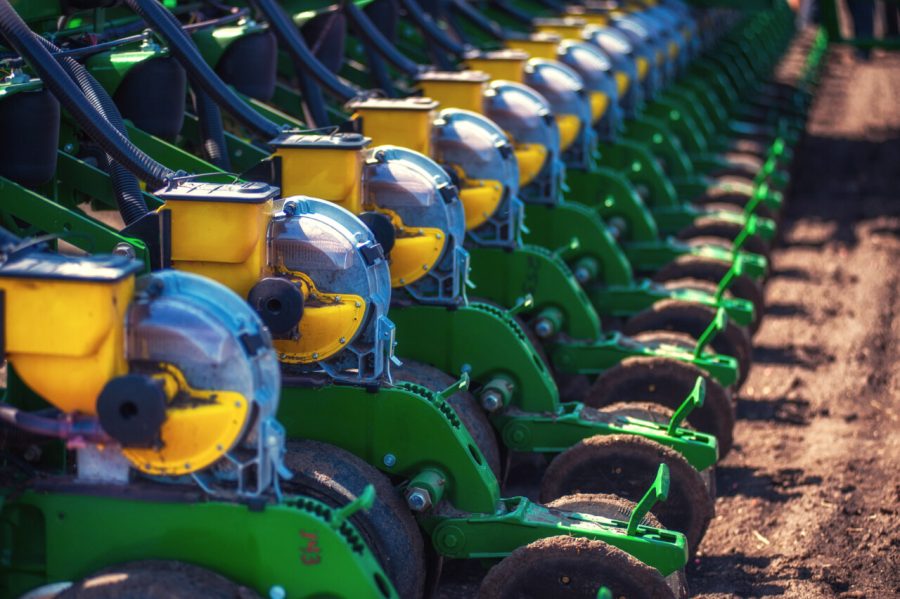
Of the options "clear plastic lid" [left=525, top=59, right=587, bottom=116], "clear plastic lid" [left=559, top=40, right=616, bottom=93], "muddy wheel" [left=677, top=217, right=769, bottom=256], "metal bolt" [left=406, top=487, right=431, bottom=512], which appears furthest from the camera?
"clear plastic lid" [left=559, top=40, right=616, bottom=93]

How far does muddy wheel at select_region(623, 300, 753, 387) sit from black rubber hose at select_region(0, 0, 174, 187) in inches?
153

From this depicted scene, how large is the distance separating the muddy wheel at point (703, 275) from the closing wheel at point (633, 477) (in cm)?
348

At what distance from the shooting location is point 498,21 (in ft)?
44.4

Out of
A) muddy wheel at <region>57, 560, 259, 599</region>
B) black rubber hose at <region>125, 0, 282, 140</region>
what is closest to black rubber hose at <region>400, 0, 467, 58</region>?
black rubber hose at <region>125, 0, 282, 140</region>

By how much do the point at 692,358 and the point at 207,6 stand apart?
136 inches

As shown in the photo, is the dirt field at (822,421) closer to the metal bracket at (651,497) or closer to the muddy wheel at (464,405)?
the metal bracket at (651,497)

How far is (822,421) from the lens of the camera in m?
8.52

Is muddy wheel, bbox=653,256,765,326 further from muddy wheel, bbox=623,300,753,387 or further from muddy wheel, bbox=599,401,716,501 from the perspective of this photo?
muddy wheel, bbox=599,401,716,501

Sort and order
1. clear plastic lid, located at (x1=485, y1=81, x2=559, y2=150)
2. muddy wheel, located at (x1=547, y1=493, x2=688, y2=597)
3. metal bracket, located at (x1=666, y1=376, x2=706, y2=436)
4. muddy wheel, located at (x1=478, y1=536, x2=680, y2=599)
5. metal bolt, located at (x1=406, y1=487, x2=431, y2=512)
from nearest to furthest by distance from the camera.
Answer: muddy wheel, located at (x1=478, y1=536, x2=680, y2=599), metal bolt, located at (x1=406, y1=487, x2=431, y2=512), muddy wheel, located at (x1=547, y1=493, x2=688, y2=597), metal bracket, located at (x1=666, y1=376, x2=706, y2=436), clear plastic lid, located at (x1=485, y1=81, x2=559, y2=150)

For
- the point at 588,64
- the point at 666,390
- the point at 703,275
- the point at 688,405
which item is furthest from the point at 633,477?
the point at 588,64

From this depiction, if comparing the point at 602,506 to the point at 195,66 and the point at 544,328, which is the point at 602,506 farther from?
the point at 195,66

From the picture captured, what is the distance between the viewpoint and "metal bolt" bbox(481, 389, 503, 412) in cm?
676

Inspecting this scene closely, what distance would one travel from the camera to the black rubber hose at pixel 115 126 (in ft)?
18.4

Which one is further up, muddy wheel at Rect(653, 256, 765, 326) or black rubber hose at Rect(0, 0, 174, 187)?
black rubber hose at Rect(0, 0, 174, 187)
